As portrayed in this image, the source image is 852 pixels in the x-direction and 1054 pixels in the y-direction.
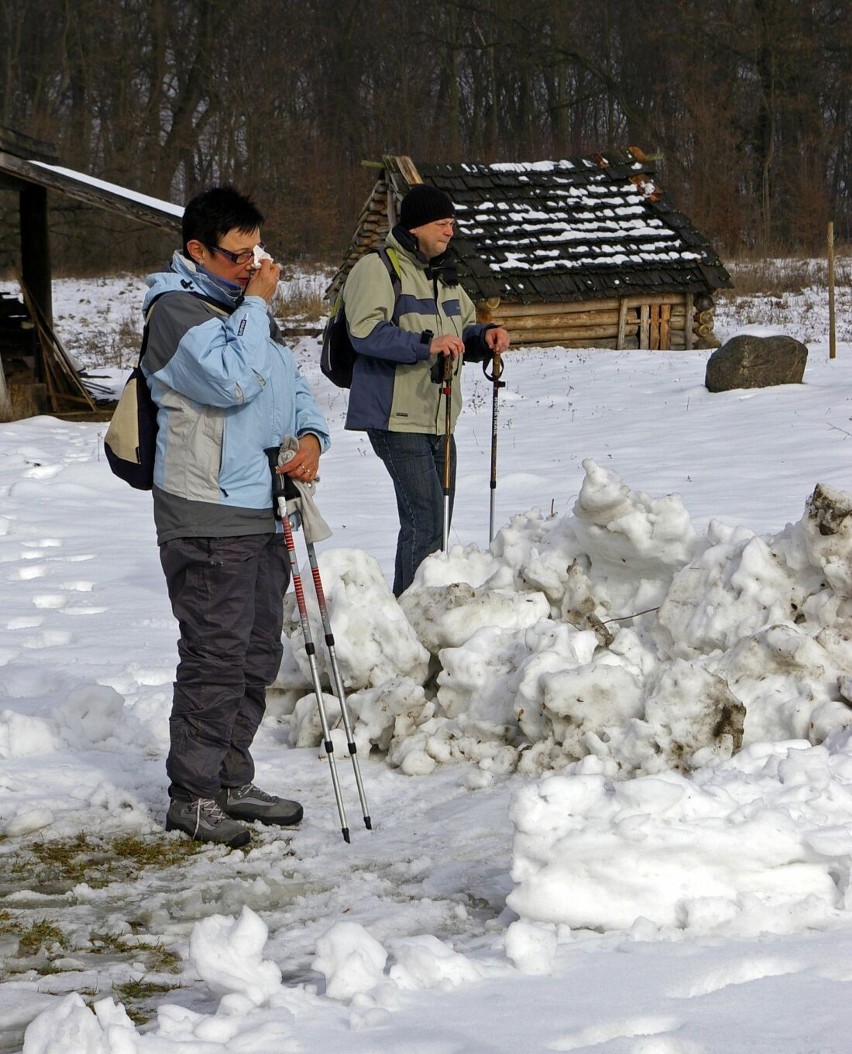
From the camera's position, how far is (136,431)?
3.96m

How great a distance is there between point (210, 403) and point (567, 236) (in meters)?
16.0

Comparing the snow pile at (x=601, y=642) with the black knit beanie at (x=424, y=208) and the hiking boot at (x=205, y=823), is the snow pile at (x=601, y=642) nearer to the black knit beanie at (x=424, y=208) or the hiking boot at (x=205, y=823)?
the hiking boot at (x=205, y=823)

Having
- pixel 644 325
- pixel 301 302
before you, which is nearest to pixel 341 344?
pixel 644 325

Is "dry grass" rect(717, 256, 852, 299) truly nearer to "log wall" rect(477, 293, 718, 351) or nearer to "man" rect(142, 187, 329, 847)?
"log wall" rect(477, 293, 718, 351)

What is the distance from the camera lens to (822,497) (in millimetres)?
4586

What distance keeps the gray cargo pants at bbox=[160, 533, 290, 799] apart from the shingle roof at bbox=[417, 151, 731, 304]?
1386 cm

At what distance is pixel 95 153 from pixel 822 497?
101 ft

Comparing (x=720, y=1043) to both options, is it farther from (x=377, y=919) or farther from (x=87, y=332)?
(x=87, y=332)

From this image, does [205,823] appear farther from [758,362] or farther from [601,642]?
[758,362]

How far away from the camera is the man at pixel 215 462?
3.86 m

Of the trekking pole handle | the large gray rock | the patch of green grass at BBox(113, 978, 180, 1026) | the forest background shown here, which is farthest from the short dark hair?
the forest background

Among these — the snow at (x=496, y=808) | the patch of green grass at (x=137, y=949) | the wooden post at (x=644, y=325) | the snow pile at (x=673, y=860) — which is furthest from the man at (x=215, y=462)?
the wooden post at (x=644, y=325)

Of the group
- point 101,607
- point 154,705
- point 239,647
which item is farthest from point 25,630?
point 239,647

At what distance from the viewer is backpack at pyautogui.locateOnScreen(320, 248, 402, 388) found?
5.59 m
